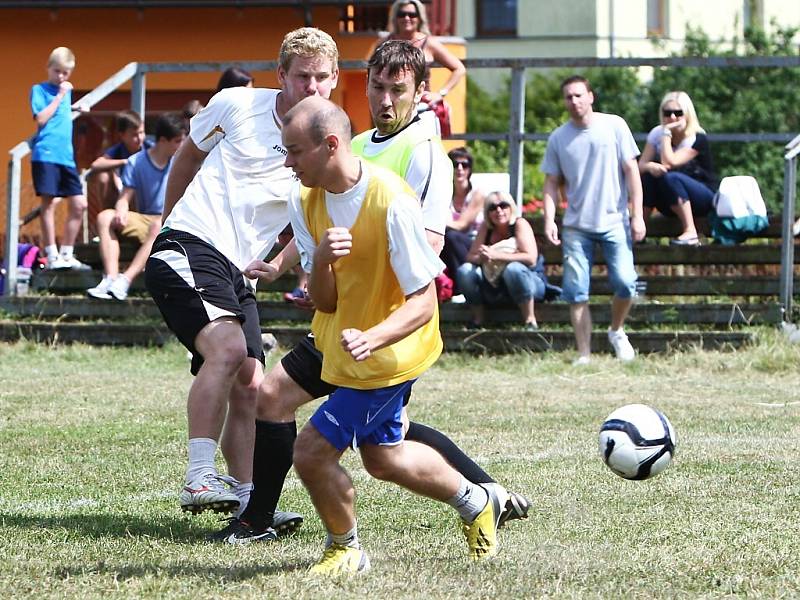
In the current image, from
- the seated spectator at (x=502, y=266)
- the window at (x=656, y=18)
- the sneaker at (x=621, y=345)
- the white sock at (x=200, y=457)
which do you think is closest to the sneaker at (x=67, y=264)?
the seated spectator at (x=502, y=266)

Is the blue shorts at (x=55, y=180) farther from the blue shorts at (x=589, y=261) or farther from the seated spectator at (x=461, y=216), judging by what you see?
the blue shorts at (x=589, y=261)

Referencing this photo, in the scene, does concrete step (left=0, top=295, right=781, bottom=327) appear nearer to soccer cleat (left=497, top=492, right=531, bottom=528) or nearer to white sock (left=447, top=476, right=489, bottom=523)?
soccer cleat (left=497, top=492, right=531, bottom=528)

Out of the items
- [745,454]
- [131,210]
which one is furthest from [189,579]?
[131,210]

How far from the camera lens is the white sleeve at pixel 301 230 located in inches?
207

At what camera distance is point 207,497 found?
18.7 feet

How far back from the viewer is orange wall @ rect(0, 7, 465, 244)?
71.2 feet

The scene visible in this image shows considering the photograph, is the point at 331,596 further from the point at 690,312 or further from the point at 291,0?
the point at 291,0

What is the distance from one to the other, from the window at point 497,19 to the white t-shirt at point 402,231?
35231 millimetres

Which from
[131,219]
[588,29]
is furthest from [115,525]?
[588,29]

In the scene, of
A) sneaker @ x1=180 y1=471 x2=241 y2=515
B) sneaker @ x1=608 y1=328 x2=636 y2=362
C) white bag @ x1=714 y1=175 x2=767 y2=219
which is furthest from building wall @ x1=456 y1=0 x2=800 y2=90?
sneaker @ x1=180 y1=471 x2=241 y2=515

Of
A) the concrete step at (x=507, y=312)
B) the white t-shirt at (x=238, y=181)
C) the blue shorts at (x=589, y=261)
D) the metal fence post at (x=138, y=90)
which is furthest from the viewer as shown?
the metal fence post at (x=138, y=90)

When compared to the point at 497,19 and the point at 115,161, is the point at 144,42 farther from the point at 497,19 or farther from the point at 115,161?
the point at 497,19

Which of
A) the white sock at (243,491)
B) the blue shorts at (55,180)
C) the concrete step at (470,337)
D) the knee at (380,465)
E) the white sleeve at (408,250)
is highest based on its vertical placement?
the white sleeve at (408,250)

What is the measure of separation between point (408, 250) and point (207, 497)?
1464 millimetres
